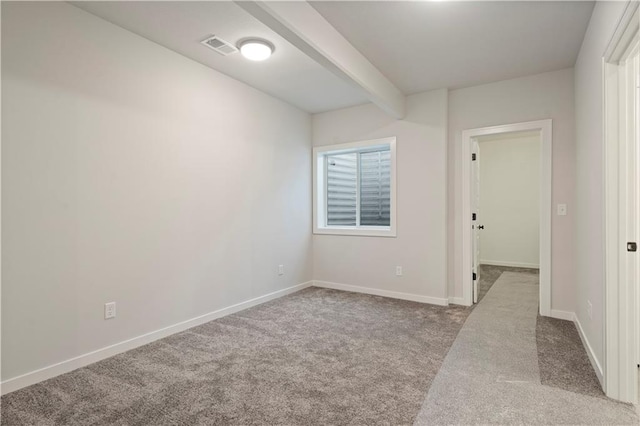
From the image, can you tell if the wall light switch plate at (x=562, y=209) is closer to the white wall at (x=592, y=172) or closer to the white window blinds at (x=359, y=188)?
the white wall at (x=592, y=172)

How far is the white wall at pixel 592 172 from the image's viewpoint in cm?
209

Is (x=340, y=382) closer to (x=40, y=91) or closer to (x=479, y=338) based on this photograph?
(x=479, y=338)

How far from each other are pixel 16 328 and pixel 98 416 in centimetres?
Result: 86

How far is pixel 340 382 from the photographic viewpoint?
2.16 metres

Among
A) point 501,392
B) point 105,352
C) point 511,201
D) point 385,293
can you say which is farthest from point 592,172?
point 511,201

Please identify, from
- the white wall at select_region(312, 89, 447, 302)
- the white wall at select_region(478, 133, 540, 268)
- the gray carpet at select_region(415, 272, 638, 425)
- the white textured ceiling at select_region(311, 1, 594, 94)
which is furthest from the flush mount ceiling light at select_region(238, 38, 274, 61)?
the white wall at select_region(478, 133, 540, 268)

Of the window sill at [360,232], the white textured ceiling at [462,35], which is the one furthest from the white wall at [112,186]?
the white textured ceiling at [462,35]

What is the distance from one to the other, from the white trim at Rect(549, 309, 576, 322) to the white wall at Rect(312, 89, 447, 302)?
110cm

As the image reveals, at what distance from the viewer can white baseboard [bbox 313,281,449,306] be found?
3971 mm

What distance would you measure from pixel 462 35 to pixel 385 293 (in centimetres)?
303

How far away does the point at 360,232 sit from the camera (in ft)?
15.0

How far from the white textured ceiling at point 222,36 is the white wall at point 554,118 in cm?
151

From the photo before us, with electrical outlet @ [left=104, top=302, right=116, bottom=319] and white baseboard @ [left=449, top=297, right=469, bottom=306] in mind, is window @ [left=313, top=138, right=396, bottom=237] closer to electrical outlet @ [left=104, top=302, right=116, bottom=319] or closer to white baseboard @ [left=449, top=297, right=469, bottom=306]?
white baseboard @ [left=449, top=297, right=469, bottom=306]

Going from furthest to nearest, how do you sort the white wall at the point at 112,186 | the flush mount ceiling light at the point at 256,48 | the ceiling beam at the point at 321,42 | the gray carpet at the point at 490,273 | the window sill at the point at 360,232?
the gray carpet at the point at 490,273 → the window sill at the point at 360,232 → the flush mount ceiling light at the point at 256,48 → the white wall at the point at 112,186 → the ceiling beam at the point at 321,42
